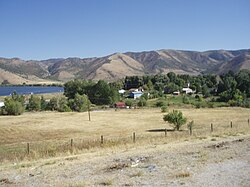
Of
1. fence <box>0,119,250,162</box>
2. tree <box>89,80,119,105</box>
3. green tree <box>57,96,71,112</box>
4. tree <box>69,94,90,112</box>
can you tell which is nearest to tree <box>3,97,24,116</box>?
green tree <box>57,96,71,112</box>

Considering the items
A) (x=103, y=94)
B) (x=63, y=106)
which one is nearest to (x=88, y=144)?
(x=63, y=106)

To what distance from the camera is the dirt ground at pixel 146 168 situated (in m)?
14.3

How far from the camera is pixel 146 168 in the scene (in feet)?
55.8

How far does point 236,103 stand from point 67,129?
66.7 meters

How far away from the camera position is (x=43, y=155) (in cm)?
2480

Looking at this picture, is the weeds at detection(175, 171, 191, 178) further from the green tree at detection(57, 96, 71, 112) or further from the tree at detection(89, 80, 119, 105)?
the tree at detection(89, 80, 119, 105)

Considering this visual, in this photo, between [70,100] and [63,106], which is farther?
[70,100]

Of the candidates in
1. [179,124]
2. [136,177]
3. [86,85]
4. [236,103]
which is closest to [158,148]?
[136,177]

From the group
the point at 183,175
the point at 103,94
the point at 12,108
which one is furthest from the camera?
the point at 103,94

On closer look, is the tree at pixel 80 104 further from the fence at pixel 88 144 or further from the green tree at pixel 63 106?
the fence at pixel 88 144

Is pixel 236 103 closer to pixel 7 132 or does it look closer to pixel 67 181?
pixel 7 132

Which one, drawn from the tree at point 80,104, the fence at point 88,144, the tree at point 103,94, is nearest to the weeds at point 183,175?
the fence at point 88,144

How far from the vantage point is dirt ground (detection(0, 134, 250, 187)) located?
1434 cm

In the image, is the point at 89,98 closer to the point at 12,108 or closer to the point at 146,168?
the point at 12,108
